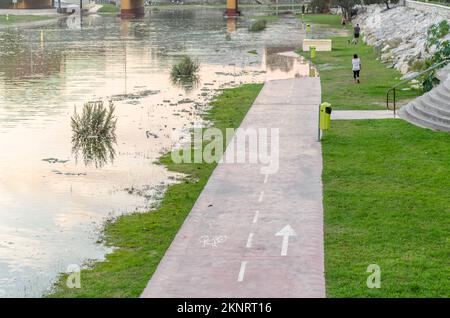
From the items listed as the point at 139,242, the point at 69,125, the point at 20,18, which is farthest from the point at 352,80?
the point at 20,18

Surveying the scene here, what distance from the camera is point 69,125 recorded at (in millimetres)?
30922

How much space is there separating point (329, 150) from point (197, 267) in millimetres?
11171

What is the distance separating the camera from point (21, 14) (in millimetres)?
121438

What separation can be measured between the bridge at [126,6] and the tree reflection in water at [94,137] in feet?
316

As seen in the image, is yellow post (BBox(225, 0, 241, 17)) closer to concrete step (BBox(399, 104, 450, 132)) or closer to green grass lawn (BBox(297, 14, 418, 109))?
green grass lawn (BBox(297, 14, 418, 109))

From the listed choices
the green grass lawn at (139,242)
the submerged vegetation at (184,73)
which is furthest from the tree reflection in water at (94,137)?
the submerged vegetation at (184,73)

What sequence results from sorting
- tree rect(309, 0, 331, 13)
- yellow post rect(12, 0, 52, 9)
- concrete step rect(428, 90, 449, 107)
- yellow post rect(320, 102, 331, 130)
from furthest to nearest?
yellow post rect(12, 0, 52, 9), tree rect(309, 0, 331, 13), concrete step rect(428, 90, 449, 107), yellow post rect(320, 102, 331, 130)

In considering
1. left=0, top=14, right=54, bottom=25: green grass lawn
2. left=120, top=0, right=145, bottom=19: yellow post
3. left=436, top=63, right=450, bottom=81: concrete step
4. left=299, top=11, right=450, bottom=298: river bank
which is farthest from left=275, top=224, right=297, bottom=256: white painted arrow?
left=120, top=0, right=145, bottom=19: yellow post

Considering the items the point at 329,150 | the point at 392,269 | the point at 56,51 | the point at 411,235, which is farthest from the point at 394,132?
the point at 56,51

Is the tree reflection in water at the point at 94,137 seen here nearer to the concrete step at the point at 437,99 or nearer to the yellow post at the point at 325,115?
the yellow post at the point at 325,115

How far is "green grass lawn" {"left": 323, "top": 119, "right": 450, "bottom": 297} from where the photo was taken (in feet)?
48.8

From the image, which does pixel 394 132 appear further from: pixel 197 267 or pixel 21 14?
pixel 21 14

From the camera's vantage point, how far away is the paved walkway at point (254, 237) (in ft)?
47.4

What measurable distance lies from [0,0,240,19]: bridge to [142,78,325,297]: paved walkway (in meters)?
105
